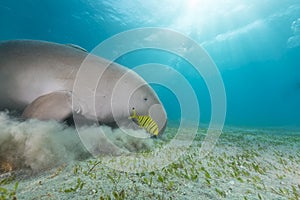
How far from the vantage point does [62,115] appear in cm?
307

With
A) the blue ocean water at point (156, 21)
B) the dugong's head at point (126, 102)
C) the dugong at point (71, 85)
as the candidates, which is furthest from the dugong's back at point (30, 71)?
the blue ocean water at point (156, 21)

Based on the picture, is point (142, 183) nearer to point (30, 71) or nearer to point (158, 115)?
point (158, 115)

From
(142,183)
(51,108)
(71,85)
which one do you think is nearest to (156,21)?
(71,85)

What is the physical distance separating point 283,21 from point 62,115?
50807 mm

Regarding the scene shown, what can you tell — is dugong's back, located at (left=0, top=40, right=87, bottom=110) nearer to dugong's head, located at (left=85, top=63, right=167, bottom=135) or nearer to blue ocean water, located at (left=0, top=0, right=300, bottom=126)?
dugong's head, located at (left=85, top=63, right=167, bottom=135)

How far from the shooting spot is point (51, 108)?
3049mm

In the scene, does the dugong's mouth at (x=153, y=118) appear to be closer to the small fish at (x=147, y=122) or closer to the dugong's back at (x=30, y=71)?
the small fish at (x=147, y=122)

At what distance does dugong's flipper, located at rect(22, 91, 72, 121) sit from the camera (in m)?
2.95

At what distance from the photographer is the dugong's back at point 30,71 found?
3.73 metres

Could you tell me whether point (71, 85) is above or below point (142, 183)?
above

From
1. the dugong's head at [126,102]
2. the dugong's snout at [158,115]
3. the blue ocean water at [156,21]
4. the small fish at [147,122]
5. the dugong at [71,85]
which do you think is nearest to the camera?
the dugong at [71,85]

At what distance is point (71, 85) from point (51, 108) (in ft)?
3.15

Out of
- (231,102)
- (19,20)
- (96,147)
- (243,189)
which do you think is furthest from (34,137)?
(231,102)

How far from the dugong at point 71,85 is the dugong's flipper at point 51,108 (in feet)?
0.05
